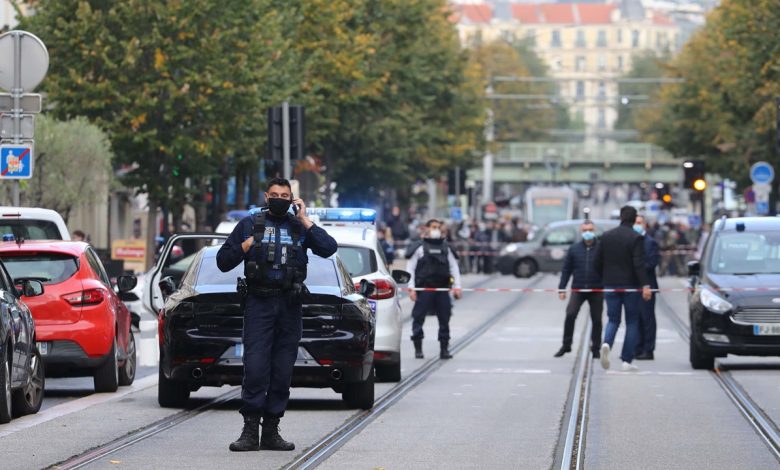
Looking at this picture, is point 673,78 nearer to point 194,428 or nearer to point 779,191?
point 779,191

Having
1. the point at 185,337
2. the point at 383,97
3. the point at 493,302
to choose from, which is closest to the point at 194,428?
the point at 185,337

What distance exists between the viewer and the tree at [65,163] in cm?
3781

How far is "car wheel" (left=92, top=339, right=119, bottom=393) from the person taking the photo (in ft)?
61.6

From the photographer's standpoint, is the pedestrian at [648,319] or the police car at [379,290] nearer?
the police car at [379,290]

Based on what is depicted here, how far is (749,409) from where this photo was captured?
17.6 metres

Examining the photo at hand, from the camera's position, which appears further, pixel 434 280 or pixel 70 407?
pixel 434 280

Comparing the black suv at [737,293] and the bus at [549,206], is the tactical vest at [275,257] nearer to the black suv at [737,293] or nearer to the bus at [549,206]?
the black suv at [737,293]

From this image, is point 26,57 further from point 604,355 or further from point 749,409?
point 749,409

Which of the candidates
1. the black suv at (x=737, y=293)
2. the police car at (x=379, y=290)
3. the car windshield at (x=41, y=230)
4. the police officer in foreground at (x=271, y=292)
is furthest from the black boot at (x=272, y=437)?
the black suv at (x=737, y=293)

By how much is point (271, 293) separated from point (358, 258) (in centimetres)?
739

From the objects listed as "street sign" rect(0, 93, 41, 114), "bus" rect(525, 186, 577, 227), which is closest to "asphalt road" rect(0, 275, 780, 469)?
"street sign" rect(0, 93, 41, 114)

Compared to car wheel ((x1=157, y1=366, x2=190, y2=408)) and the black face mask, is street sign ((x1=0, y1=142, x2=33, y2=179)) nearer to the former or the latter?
car wheel ((x1=157, y1=366, x2=190, y2=408))

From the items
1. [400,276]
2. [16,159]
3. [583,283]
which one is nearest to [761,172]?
[583,283]

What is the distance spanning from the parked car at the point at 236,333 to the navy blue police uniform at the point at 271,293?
2544mm
